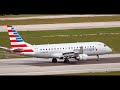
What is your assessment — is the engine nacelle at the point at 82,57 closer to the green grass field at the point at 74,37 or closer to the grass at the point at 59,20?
the green grass field at the point at 74,37

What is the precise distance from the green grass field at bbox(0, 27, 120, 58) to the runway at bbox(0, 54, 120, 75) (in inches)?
364

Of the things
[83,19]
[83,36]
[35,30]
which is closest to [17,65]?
[83,36]

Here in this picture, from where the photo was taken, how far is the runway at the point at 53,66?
32688 mm

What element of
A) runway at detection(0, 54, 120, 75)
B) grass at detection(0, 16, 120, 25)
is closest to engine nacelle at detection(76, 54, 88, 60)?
runway at detection(0, 54, 120, 75)

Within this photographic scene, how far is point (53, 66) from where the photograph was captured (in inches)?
1471

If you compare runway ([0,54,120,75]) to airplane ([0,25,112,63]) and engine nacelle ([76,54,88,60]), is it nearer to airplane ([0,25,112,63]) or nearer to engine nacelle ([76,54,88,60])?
engine nacelle ([76,54,88,60])

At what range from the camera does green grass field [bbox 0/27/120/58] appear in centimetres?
5520

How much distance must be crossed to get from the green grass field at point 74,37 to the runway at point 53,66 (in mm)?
9256

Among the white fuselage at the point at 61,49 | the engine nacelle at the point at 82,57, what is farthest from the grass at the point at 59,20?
the engine nacelle at the point at 82,57

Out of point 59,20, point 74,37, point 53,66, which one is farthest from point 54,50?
point 59,20

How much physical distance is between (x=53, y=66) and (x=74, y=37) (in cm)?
2215

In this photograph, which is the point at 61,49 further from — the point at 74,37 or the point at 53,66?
the point at 74,37
